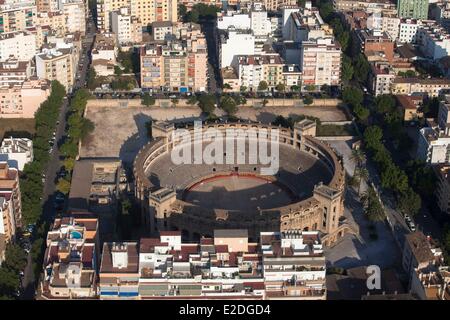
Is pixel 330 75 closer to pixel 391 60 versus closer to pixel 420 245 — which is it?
pixel 391 60

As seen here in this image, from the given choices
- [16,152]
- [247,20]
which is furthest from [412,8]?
[16,152]

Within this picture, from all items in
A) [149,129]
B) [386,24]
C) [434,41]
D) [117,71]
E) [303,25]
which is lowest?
[149,129]

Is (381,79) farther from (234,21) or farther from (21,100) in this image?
(21,100)

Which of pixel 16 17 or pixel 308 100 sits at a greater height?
pixel 16 17

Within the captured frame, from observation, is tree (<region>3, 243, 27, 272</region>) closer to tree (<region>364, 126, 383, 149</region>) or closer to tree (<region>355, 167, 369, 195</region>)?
tree (<region>355, 167, 369, 195</region>)

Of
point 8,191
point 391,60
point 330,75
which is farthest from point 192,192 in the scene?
point 391,60
